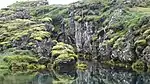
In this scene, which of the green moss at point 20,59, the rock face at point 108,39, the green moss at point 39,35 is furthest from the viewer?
the green moss at point 39,35

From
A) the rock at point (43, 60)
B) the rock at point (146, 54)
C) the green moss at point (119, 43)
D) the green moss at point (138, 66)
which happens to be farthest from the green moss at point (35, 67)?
the rock at point (146, 54)

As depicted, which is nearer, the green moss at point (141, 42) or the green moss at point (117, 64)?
the green moss at point (141, 42)

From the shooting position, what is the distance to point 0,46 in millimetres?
195625

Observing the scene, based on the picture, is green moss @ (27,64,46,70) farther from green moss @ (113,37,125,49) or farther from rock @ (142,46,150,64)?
rock @ (142,46,150,64)

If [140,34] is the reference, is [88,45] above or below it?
below

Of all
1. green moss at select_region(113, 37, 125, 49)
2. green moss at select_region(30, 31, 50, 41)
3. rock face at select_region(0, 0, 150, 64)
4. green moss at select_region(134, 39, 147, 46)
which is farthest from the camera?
green moss at select_region(30, 31, 50, 41)

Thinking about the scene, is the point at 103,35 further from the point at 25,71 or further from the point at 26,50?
the point at 25,71

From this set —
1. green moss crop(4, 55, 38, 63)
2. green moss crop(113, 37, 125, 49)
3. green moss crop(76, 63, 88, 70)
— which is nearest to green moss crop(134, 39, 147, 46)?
green moss crop(113, 37, 125, 49)

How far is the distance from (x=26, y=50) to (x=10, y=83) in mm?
80064

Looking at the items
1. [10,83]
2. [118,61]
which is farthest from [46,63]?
[10,83]

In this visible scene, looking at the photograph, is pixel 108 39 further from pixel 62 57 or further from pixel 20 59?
pixel 20 59

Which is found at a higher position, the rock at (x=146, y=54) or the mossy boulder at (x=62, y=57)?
the rock at (x=146, y=54)

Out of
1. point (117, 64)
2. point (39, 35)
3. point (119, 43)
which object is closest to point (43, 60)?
point (39, 35)

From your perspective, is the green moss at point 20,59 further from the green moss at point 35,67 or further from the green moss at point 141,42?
the green moss at point 141,42
